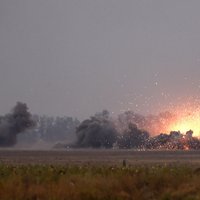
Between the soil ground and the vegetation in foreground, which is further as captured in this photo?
the soil ground

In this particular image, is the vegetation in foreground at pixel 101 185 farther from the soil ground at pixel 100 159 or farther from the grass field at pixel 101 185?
the soil ground at pixel 100 159

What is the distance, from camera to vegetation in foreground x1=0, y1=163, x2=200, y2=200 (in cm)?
3612

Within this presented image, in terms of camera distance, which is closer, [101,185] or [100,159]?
[101,185]

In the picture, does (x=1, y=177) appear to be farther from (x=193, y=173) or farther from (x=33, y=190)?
(x=193, y=173)

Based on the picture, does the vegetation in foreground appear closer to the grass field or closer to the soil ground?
the grass field

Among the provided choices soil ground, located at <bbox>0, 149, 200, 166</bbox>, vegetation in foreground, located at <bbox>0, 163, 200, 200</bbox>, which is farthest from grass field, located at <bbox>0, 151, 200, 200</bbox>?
soil ground, located at <bbox>0, 149, 200, 166</bbox>

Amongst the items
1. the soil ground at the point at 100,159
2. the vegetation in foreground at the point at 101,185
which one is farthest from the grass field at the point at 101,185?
the soil ground at the point at 100,159

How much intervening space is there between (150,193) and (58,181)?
670cm

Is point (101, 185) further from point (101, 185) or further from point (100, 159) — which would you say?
point (100, 159)

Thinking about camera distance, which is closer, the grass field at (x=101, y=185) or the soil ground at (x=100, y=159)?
the grass field at (x=101, y=185)

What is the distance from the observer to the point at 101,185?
3794 cm

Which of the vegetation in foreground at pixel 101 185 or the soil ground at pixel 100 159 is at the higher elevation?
Answer: the soil ground at pixel 100 159

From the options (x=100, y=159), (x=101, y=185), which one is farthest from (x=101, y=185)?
(x=100, y=159)

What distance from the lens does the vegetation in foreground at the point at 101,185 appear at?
36125 mm
